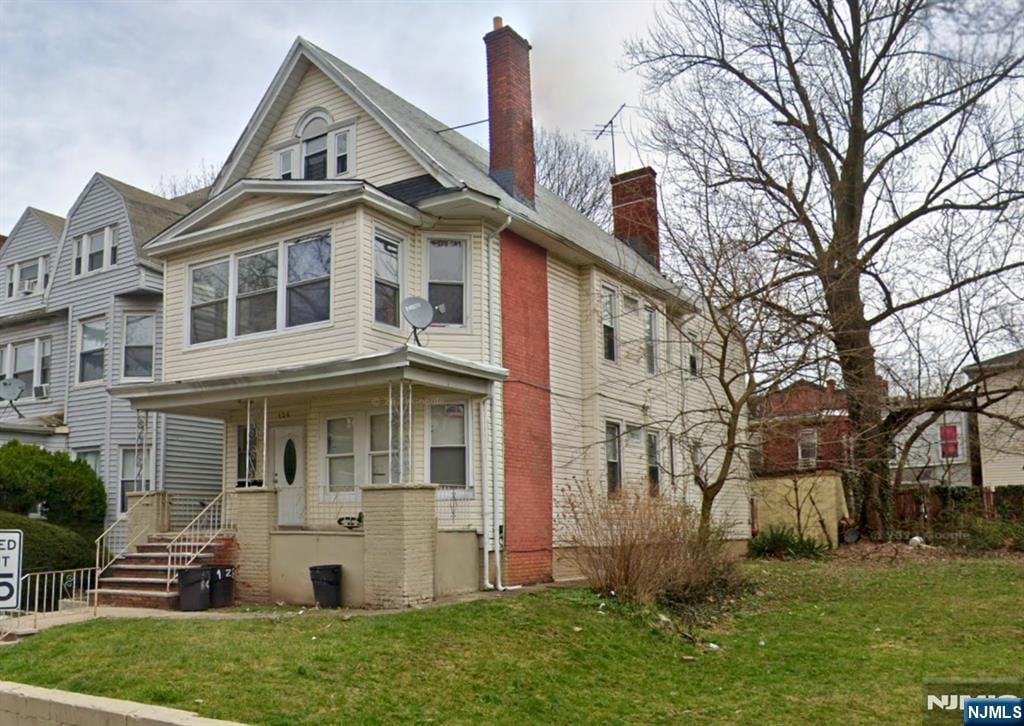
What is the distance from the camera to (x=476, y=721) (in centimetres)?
730

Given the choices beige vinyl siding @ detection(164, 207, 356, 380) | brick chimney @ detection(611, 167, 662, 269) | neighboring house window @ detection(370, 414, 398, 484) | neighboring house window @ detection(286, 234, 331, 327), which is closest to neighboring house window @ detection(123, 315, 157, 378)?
beige vinyl siding @ detection(164, 207, 356, 380)

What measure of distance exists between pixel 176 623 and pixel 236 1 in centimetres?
830

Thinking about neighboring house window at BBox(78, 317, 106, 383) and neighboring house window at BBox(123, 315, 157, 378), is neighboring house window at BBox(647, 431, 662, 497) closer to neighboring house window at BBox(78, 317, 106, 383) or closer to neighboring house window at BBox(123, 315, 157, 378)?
neighboring house window at BBox(123, 315, 157, 378)

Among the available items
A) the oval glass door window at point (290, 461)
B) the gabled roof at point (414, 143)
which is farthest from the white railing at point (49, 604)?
the gabled roof at point (414, 143)

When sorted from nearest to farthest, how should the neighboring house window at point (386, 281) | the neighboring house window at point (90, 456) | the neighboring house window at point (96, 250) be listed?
the neighboring house window at point (386, 281) < the neighboring house window at point (90, 456) < the neighboring house window at point (96, 250)

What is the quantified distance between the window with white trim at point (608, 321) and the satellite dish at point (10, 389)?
571 inches

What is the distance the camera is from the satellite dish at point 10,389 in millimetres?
22469

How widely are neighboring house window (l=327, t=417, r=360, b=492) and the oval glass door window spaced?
0.84 meters

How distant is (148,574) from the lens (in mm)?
14023

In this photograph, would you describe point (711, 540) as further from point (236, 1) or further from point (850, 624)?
point (236, 1)

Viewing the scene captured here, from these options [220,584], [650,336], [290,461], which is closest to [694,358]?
[650,336]

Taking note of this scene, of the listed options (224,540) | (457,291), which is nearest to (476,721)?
(224,540)

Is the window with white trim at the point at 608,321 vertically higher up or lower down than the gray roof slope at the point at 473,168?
lower down

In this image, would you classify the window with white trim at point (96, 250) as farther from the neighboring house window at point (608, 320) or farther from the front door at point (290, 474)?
the neighboring house window at point (608, 320)
